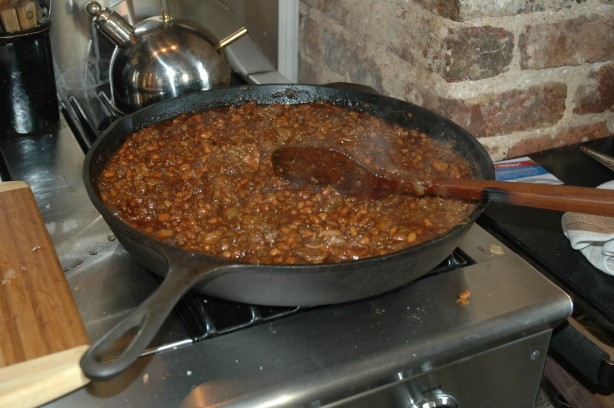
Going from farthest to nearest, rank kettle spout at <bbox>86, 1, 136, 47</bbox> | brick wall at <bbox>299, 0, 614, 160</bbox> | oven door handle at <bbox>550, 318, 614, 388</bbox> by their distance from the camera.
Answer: kettle spout at <bbox>86, 1, 136, 47</bbox> → brick wall at <bbox>299, 0, 614, 160</bbox> → oven door handle at <bbox>550, 318, 614, 388</bbox>

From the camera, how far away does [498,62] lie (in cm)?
144

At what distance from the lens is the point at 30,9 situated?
144 cm

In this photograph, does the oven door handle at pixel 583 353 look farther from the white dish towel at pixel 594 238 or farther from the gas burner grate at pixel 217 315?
the gas burner grate at pixel 217 315

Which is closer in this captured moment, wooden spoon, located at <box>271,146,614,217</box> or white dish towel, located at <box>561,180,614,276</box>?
wooden spoon, located at <box>271,146,614,217</box>

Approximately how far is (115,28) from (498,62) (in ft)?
2.89

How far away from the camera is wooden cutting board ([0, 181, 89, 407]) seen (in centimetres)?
82

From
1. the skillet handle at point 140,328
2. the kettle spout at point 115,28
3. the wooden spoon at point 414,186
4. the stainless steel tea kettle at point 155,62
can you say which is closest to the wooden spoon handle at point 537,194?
the wooden spoon at point 414,186

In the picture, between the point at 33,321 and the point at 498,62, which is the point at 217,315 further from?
the point at 498,62

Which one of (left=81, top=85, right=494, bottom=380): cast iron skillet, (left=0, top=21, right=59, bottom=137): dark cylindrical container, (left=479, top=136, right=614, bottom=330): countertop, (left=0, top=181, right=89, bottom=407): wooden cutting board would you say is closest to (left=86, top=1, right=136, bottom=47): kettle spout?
(left=0, top=21, right=59, bottom=137): dark cylindrical container

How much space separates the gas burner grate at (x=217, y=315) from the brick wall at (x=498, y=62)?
70cm

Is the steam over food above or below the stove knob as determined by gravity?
above

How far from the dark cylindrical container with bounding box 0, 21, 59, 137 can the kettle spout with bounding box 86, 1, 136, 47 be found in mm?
116

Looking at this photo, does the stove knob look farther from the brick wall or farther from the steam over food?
the brick wall

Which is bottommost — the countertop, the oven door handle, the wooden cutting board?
the oven door handle
